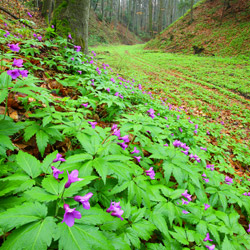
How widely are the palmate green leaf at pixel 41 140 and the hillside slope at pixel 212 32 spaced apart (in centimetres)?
1725

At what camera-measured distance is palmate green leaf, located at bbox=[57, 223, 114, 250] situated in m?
0.76

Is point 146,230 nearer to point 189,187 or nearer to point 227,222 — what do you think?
point 189,187

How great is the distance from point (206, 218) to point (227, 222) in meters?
0.27

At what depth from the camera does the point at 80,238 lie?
0.79m

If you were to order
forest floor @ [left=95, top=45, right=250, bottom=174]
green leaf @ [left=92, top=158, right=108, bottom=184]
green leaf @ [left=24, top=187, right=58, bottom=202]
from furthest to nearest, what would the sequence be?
1. forest floor @ [left=95, top=45, right=250, bottom=174]
2. green leaf @ [left=92, top=158, right=108, bottom=184]
3. green leaf @ [left=24, top=187, right=58, bottom=202]

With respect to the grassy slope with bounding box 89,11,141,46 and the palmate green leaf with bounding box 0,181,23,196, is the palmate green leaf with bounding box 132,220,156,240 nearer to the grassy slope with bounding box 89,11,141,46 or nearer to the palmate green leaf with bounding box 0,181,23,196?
the palmate green leaf with bounding box 0,181,23,196

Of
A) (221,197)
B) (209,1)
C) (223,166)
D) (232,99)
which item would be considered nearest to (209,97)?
(232,99)

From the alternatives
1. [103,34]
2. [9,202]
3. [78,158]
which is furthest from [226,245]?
[103,34]

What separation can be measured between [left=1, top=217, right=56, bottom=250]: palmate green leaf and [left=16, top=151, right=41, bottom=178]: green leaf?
1.27 ft

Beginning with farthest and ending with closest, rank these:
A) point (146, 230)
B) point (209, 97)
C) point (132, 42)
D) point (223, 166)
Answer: point (132, 42) → point (209, 97) → point (223, 166) → point (146, 230)

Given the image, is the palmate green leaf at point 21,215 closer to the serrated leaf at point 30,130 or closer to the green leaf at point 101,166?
the green leaf at point 101,166

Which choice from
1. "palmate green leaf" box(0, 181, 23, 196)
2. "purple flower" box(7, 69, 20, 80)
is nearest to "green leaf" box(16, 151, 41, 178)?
"palmate green leaf" box(0, 181, 23, 196)

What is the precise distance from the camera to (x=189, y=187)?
1849 mm

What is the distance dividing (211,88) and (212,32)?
1315 cm
